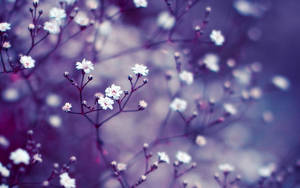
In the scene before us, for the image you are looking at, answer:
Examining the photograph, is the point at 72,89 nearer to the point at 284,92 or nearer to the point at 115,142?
the point at 115,142

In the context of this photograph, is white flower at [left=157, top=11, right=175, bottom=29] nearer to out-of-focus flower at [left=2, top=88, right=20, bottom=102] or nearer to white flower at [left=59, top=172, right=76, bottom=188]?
out-of-focus flower at [left=2, top=88, right=20, bottom=102]

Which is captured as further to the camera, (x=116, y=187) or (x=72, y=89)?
(x=72, y=89)

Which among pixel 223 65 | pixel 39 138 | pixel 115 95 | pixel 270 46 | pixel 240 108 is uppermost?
pixel 270 46

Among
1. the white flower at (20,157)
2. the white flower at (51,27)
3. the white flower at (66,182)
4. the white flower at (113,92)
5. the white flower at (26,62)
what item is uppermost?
the white flower at (51,27)

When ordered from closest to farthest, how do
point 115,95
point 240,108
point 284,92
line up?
point 115,95 < point 240,108 < point 284,92

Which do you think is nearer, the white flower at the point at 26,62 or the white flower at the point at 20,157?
the white flower at the point at 20,157

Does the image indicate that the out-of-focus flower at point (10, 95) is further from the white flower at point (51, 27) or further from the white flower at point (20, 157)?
the white flower at point (20, 157)

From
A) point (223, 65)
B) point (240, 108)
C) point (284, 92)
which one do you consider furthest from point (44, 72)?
point (284, 92)

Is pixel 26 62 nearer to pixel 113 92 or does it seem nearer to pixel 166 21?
pixel 113 92

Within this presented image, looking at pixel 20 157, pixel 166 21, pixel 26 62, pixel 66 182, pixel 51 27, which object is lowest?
pixel 66 182

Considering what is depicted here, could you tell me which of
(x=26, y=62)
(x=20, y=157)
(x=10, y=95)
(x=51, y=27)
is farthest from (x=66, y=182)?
(x=10, y=95)

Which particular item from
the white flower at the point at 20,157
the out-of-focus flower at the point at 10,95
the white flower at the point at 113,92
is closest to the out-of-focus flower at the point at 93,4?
the white flower at the point at 113,92
